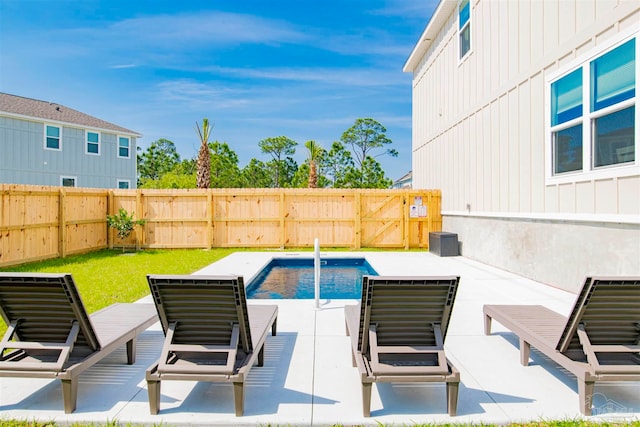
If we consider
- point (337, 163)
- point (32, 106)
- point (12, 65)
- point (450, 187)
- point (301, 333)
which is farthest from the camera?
point (337, 163)

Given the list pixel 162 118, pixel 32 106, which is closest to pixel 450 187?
pixel 32 106

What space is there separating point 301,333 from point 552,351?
2.66 m

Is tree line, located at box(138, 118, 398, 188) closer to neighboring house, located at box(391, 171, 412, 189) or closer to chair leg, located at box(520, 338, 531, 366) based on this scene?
neighboring house, located at box(391, 171, 412, 189)

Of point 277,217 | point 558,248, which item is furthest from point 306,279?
point 558,248

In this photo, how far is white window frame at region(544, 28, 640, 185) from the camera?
17.4 ft

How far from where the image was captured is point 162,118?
32500 mm

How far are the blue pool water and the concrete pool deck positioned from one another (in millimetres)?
3320

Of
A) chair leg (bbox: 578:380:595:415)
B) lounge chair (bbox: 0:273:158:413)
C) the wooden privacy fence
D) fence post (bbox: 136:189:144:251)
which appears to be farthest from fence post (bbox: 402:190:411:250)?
lounge chair (bbox: 0:273:158:413)

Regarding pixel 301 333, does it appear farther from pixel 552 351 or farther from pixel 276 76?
pixel 276 76

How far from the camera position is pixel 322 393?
309 cm

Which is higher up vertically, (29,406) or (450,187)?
(450,187)

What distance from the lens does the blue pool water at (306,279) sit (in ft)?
25.6

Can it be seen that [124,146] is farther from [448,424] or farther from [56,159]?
[448,424]

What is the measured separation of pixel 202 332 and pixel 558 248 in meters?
6.78
